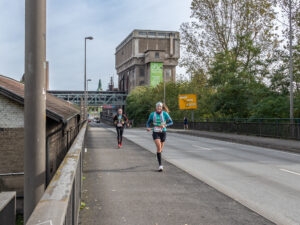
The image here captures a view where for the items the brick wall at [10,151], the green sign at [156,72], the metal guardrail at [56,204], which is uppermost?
the green sign at [156,72]

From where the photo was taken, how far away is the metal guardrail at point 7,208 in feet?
8.90

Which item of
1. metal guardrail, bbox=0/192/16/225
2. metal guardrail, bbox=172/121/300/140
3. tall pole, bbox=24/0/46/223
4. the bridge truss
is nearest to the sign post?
metal guardrail, bbox=172/121/300/140

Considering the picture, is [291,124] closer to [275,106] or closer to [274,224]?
[275,106]

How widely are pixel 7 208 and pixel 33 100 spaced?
1116 mm

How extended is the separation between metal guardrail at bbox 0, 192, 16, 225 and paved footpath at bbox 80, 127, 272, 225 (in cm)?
165

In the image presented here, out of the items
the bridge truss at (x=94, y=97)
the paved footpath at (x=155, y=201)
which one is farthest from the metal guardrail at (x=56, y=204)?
the bridge truss at (x=94, y=97)

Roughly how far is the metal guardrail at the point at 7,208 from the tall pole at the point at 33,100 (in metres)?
0.39

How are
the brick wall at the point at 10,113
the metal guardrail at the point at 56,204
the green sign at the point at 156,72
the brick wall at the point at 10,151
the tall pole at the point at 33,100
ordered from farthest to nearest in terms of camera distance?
the green sign at the point at 156,72 → the brick wall at the point at 10,151 → the brick wall at the point at 10,113 → the tall pole at the point at 33,100 → the metal guardrail at the point at 56,204

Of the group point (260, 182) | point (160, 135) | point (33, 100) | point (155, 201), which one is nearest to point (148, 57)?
point (160, 135)

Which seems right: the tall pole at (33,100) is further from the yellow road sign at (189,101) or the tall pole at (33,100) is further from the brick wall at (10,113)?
the yellow road sign at (189,101)

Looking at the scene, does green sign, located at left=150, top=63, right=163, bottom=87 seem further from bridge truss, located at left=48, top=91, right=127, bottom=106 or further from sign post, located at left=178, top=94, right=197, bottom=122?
sign post, located at left=178, top=94, right=197, bottom=122

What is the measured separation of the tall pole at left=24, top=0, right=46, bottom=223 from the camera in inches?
134

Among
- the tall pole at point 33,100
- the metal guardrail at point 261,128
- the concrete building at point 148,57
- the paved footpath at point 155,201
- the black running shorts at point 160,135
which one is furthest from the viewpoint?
the concrete building at point 148,57

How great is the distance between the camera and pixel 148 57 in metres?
103
